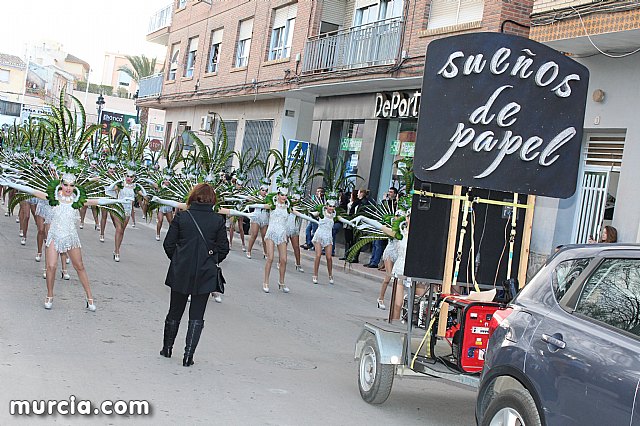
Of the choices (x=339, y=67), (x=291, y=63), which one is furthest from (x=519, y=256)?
(x=291, y=63)

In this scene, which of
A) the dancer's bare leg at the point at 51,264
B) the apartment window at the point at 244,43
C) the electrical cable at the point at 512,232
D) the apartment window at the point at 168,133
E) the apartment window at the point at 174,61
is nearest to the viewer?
the electrical cable at the point at 512,232

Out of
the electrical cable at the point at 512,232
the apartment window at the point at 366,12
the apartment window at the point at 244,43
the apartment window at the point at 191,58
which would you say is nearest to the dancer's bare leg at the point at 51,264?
the electrical cable at the point at 512,232

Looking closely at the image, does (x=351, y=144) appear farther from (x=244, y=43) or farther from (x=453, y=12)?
(x=244, y=43)

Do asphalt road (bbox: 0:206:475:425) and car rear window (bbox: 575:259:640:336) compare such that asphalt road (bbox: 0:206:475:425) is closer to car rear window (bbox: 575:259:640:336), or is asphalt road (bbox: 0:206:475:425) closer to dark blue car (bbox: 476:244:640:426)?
dark blue car (bbox: 476:244:640:426)

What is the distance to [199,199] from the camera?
27.1 feet

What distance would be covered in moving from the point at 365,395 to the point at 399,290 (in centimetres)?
414

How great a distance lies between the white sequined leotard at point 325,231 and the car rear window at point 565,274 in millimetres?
11035

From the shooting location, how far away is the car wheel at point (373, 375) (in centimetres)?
709

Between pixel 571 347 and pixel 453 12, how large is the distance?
16681mm

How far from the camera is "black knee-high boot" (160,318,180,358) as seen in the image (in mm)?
8141

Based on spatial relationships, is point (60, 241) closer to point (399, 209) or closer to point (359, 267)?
point (399, 209)

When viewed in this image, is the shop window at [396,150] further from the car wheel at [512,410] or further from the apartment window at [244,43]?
the car wheel at [512,410]

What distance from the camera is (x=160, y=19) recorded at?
4453cm

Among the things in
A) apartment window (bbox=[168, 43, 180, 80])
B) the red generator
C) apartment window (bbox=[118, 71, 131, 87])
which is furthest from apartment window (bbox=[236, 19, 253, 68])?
apartment window (bbox=[118, 71, 131, 87])
